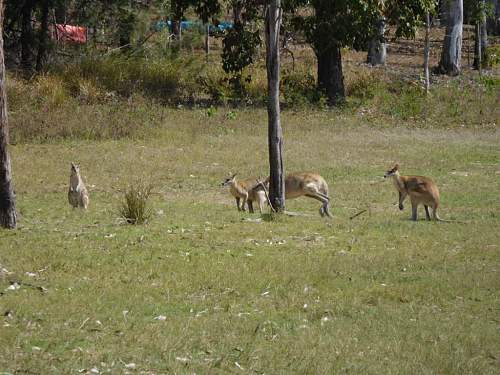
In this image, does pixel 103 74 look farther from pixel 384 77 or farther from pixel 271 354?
pixel 271 354

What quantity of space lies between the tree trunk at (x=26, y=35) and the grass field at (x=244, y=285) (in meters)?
12.5

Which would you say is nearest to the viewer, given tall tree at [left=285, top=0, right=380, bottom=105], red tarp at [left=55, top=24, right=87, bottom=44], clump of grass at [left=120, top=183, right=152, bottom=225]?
clump of grass at [left=120, top=183, right=152, bottom=225]

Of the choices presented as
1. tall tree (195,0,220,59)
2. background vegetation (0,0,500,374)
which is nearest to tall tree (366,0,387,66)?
background vegetation (0,0,500,374)

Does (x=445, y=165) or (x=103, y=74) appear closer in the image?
(x=445, y=165)

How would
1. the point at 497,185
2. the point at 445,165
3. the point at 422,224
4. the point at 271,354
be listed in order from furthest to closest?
the point at 445,165 < the point at 497,185 < the point at 422,224 < the point at 271,354

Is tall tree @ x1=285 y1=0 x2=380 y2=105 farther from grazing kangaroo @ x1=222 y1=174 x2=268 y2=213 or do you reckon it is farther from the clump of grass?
the clump of grass

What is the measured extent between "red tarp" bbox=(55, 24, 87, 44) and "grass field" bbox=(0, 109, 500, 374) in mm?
14754

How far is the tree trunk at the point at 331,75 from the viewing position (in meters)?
32.1

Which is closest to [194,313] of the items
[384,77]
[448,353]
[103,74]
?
[448,353]

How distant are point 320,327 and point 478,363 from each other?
1.58 m

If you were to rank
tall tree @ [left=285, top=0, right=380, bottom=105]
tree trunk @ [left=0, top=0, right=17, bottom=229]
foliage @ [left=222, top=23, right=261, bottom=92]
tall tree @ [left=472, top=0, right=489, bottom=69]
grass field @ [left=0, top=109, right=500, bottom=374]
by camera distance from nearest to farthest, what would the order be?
1. grass field @ [left=0, top=109, right=500, bottom=374]
2. tree trunk @ [left=0, top=0, right=17, bottom=229]
3. tall tree @ [left=285, top=0, right=380, bottom=105]
4. foliage @ [left=222, top=23, right=261, bottom=92]
5. tall tree @ [left=472, top=0, right=489, bottom=69]

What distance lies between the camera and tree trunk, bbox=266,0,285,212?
1510 centimetres

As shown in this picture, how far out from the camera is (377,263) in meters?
12.1

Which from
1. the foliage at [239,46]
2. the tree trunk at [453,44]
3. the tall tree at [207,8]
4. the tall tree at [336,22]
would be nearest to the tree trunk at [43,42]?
the tall tree at [207,8]
